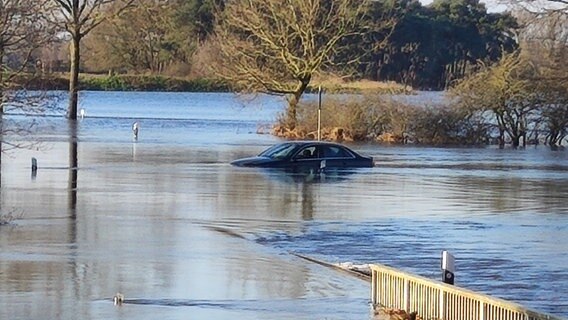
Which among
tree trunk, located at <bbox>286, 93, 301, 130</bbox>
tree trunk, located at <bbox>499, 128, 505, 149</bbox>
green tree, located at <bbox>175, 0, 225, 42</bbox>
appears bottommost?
tree trunk, located at <bbox>499, 128, 505, 149</bbox>

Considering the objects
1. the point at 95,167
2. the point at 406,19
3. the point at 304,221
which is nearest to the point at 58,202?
the point at 304,221

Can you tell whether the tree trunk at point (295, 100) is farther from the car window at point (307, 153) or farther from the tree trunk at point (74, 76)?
the car window at point (307, 153)

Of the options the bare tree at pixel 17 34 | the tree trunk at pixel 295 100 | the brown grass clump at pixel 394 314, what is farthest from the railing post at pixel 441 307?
the tree trunk at pixel 295 100

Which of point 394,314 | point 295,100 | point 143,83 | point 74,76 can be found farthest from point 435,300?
Answer: point 143,83

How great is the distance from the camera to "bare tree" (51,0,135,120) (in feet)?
217

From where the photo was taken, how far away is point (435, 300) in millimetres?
13945

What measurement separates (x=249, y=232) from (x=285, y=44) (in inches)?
1468

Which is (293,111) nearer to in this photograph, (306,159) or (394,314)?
(306,159)

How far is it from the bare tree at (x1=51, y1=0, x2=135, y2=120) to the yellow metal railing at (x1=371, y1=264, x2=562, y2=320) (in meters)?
51.4

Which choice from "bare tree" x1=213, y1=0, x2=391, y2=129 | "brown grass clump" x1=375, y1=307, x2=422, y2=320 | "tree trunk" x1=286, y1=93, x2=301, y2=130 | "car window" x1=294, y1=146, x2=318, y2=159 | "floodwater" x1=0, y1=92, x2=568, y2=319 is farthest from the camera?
"tree trunk" x1=286, y1=93, x2=301, y2=130

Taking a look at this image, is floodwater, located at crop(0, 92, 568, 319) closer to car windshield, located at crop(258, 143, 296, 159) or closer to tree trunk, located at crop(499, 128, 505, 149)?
car windshield, located at crop(258, 143, 296, 159)

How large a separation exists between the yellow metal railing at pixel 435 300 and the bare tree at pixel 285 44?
1733 inches

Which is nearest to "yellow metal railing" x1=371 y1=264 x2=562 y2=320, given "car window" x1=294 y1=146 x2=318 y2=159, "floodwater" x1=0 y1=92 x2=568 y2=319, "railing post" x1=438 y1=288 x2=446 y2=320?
"railing post" x1=438 y1=288 x2=446 y2=320

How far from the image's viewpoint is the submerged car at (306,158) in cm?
3812
